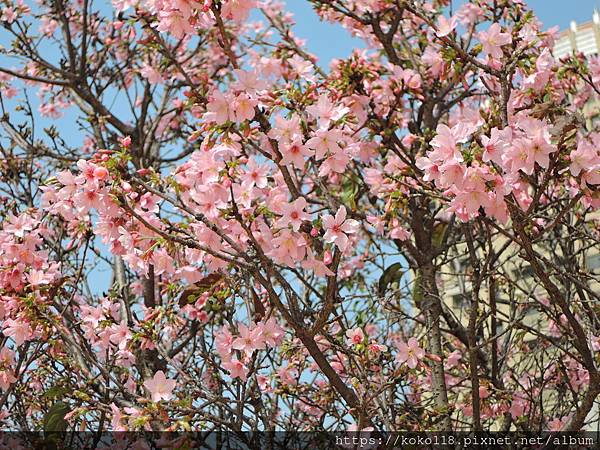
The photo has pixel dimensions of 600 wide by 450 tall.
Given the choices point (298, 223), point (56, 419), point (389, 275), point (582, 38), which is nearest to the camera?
point (298, 223)

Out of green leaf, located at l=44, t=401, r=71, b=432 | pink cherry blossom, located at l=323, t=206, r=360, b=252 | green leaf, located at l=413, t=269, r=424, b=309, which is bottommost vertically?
green leaf, located at l=44, t=401, r=71, b=432

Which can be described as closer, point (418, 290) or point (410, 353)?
point (410, 353)

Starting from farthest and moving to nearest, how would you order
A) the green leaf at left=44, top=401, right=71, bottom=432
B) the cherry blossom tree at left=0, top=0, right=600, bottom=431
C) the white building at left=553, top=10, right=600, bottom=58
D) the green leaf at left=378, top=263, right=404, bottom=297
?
the white building at left=553, top=10, right=600, bottom=58 < the green leaf at left=378, top=263, right=404, bottom=297 < the green leaf at left=44, top=401, right=71, bottom=432 < the cherry blossom tree at left=0, top=0, right=600, bottom=431

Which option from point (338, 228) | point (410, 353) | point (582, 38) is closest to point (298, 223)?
point (338, 228)

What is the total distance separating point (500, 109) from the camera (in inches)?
108

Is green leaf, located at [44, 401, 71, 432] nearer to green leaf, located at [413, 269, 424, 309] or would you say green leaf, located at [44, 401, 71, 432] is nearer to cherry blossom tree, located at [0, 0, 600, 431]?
cherry blossom tree, located at [0, 0, 600, 431]

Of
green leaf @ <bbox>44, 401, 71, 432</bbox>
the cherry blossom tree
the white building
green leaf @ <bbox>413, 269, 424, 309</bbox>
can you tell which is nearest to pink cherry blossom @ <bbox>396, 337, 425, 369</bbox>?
the cherry blossom tree

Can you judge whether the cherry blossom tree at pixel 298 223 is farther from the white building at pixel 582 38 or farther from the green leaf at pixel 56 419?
the white building at pixel 582 38

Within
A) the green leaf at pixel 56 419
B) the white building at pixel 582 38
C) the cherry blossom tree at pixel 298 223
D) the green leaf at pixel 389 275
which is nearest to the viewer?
the cherry blossom tree at pixel 298 223

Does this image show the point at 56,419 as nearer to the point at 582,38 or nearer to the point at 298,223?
the point at 298,223

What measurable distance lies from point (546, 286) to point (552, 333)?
375 centimetres

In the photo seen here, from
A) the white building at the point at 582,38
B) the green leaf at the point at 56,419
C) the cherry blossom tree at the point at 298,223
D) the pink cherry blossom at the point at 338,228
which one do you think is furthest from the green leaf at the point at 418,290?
the white building at the point at 582,38

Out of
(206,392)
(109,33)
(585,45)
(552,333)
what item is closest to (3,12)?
(109,33)

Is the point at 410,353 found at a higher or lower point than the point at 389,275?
lower
